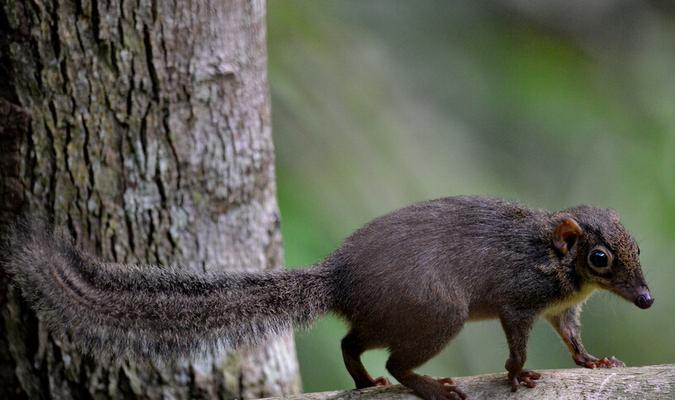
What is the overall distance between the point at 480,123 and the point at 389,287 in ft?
11.8

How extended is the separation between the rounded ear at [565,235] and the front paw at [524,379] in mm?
516

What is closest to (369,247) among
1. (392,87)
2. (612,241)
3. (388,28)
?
(612,241)

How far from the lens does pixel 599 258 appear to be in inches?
151

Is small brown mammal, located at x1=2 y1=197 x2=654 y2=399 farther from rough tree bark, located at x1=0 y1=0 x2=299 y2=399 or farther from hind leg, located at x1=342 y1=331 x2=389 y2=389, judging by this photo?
rough tree bark, located at x1=0 y1=0 x2=299 y2=399

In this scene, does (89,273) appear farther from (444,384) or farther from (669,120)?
(669,120)

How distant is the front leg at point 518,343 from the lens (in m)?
3.71

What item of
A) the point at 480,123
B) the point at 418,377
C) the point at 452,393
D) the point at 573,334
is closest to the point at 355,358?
the point at 418,377

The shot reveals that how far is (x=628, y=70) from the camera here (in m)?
7.25

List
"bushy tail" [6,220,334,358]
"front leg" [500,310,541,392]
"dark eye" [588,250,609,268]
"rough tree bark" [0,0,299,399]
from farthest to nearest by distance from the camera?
Answer: 1. "rough tree bark" [0,0,299,399]
2. "dark eye" [588,250,609,268]
3. "front leg" [500,310,541,392]
4. "bushy tail" [6,220,334,358]

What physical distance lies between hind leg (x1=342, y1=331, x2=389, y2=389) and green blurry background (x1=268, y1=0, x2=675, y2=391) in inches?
53.0

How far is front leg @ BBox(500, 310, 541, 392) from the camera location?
3.71m

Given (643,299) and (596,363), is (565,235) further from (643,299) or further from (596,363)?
(596,363)

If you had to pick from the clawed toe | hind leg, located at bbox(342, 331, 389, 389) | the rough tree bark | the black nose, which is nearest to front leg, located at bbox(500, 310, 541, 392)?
the clawed toe

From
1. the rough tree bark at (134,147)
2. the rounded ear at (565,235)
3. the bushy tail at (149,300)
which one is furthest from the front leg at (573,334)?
the rough tree bark at (134,147)
